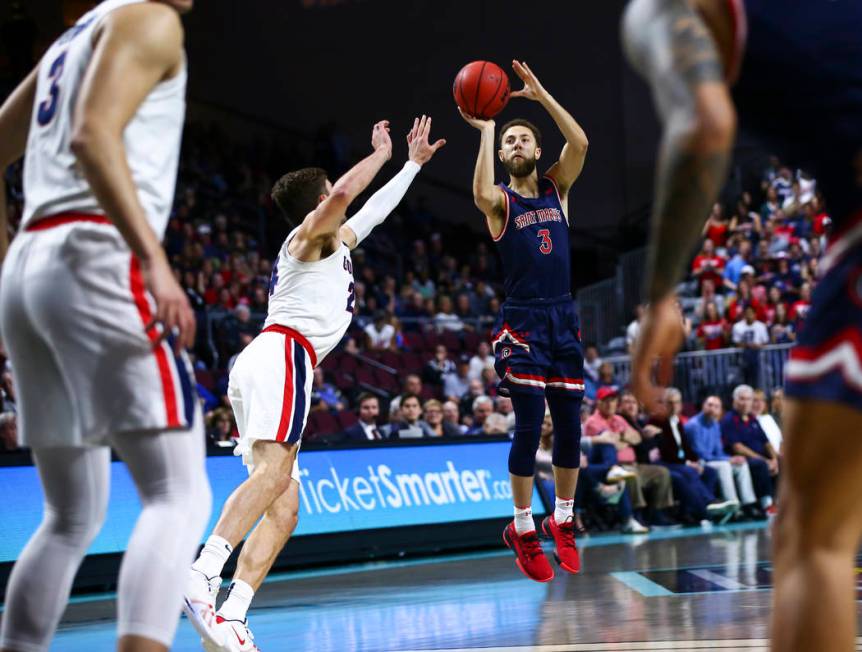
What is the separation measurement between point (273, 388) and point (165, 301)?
2664mm

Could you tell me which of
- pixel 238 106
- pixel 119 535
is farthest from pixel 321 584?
pixel 238 106

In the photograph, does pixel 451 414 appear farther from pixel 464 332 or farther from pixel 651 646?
pixel 651 646

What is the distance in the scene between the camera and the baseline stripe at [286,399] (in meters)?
5.13

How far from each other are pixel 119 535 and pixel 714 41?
23.6ft

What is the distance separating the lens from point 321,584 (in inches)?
326

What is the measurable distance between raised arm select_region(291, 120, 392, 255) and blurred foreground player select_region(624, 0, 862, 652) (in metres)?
2.87

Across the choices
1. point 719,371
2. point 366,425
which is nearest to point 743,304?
point 719,371

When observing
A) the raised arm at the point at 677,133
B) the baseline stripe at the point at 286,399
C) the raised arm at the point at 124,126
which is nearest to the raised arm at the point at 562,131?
the baseline stripe at the point at 286,399

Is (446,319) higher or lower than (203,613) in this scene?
higher

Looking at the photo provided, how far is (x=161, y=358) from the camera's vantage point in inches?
102

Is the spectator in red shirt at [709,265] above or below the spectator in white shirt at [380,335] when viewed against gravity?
above

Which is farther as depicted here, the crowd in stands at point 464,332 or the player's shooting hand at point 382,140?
the crowd in stands at point 464,332

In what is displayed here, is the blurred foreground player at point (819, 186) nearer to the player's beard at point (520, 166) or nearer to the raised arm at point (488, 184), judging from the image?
the raised arm at point (488, 184)

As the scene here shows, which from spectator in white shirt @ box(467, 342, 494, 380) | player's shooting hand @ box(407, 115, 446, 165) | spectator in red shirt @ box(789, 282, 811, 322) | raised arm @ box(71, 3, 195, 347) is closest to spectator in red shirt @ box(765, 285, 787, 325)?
spectator in red shirt @ box(789, 282, 811, 322)
